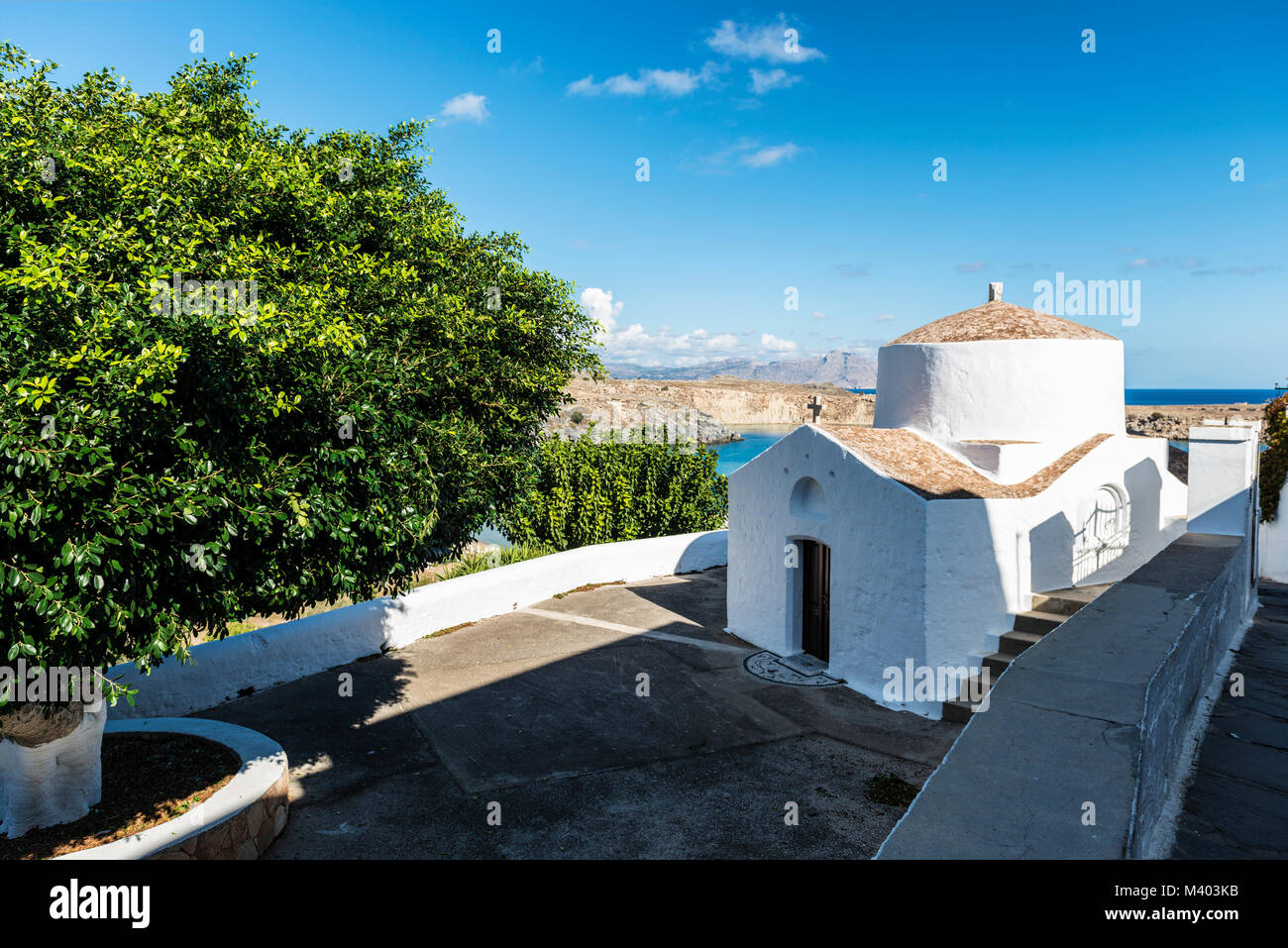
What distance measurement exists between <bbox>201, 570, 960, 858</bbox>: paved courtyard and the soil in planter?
0.95 metres

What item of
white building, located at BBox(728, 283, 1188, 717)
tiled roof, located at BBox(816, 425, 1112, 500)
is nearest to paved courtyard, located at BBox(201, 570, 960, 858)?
white building, located at BBox(728, 283, 1188, 717)

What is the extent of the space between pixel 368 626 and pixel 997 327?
1239cm

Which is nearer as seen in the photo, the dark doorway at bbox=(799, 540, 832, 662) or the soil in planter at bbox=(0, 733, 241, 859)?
the soil in planter at bbox=(0, 733, 241, 859)

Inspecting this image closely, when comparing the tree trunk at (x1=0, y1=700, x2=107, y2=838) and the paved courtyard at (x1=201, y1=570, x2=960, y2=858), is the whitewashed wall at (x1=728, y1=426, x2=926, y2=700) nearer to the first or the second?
the paved courtyard at (x1=201, y1=570, x2=960, y2=858)

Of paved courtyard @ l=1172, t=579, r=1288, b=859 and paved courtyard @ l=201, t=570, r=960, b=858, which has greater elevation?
paved courtyard @ l=1172, t=579, r=1288, b=859

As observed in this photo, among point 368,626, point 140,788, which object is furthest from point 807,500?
point 140,788

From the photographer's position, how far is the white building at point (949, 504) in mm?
10430

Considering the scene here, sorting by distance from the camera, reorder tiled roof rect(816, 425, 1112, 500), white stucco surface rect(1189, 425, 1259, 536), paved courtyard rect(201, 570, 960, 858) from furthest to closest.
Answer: white stucco surface rect(1189, 425, 1259, 536)
tiled roof rect(816, 425, 1112, 500)
paved courtyard rect(201, 570, 960, 858)

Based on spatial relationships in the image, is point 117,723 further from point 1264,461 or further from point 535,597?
point 1264,461

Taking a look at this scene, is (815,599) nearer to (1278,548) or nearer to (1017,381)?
(1017,381)

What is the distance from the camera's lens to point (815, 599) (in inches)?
508

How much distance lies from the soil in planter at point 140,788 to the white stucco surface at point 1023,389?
39.0 ft

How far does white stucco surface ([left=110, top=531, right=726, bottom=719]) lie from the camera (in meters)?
10.0
